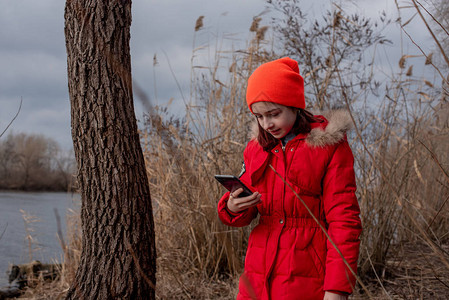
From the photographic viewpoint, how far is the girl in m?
1.62

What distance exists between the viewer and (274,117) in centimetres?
174

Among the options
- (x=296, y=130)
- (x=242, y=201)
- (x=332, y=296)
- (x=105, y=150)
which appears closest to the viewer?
(x=332, y=296)

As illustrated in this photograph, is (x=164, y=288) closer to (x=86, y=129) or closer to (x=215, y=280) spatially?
(x=215, y=280)

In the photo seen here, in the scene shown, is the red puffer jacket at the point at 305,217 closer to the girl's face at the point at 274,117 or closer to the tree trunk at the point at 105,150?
the girl's face at the point at 274,117

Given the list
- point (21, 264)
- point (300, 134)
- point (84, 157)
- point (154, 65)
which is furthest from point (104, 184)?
point (21, 264)

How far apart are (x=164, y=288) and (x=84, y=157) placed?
1.25m

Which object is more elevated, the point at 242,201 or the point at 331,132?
the point at 331,132

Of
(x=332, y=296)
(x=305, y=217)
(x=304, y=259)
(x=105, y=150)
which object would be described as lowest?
(x=332, y=296)

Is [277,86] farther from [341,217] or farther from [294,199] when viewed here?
[341,217]

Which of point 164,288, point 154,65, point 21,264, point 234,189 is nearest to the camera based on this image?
point 234,189

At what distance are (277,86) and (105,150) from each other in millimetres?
1015

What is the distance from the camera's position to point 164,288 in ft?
10.2

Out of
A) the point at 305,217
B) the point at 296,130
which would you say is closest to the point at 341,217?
the point at 305,217

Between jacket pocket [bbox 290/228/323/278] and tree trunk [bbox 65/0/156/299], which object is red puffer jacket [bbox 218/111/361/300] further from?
tree trunk [bbox 65/0/156/299]
